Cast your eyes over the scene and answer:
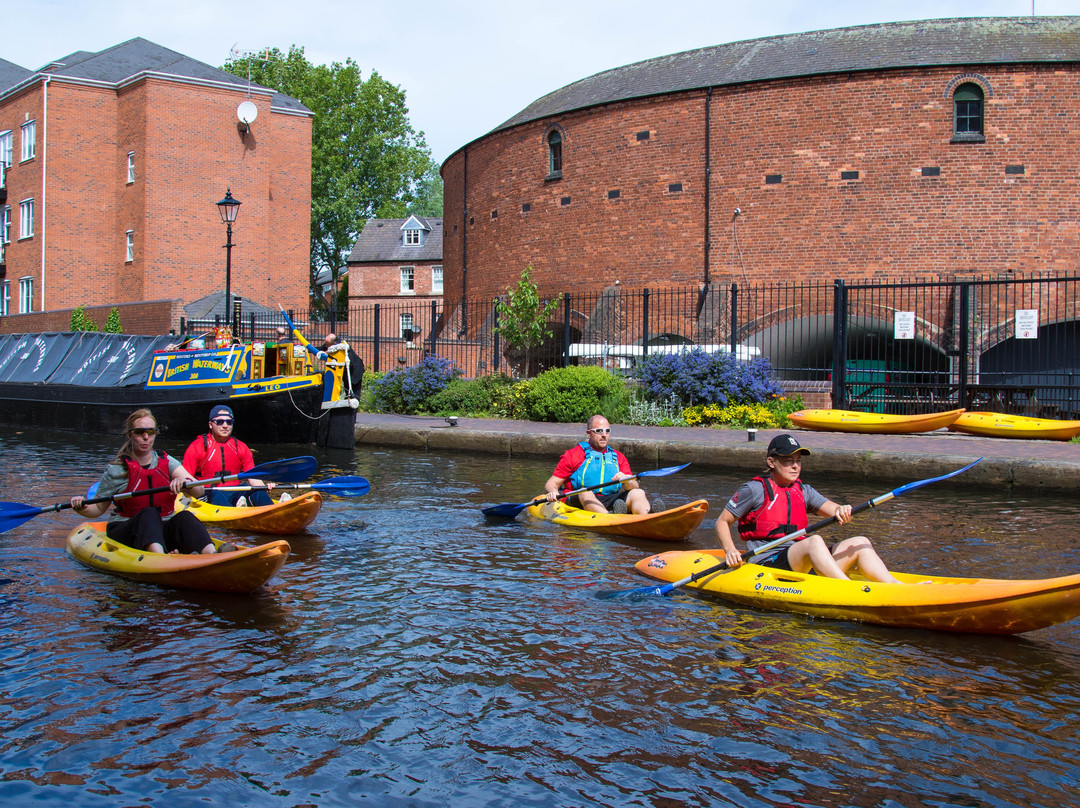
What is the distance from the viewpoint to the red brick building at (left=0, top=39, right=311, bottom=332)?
32.4 m

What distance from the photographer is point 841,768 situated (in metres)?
4.24

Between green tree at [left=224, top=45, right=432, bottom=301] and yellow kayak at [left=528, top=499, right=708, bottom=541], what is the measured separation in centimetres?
4927

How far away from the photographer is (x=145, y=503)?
295 inches

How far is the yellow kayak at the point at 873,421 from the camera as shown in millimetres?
15188

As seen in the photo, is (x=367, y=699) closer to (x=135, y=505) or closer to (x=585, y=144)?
(x=135, y=505)

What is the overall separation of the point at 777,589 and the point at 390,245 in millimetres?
51661

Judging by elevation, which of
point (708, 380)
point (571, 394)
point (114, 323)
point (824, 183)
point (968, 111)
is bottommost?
point (571, 394)

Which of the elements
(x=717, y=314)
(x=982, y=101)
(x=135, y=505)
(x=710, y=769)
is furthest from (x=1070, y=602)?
(x=982, y=101)

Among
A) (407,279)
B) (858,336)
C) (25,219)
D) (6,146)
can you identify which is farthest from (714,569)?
(407,279)

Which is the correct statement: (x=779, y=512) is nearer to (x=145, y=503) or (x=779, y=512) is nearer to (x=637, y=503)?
(x=637, y=503)

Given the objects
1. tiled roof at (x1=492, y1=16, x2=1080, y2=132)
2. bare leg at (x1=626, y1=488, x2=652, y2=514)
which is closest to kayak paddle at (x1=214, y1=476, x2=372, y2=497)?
bare leg at (x1=626, y1=488, x2=652, y2=514)

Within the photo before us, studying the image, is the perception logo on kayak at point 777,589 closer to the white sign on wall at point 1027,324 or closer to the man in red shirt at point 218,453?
the man in red shirt at point 218,453

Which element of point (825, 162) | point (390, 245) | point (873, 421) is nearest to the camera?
point (873, 421)

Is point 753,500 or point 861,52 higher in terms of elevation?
point 861,52
